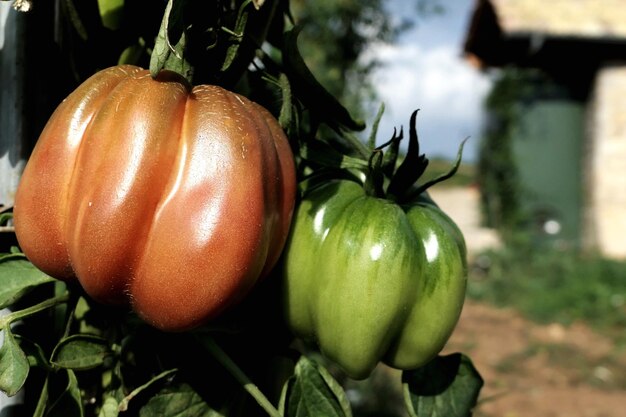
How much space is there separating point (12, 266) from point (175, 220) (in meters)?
0.17

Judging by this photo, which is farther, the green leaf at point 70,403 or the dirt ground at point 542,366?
the dirt ground at point 542,366

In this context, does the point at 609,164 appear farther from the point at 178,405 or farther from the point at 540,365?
the point at 178,405

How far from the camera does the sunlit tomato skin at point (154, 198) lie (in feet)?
1.36

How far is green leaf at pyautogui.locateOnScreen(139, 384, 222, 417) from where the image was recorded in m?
0.51

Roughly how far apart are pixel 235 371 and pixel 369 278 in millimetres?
115

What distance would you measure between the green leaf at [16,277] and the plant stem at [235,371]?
0.12m

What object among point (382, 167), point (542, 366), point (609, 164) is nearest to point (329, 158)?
point (382, 167)

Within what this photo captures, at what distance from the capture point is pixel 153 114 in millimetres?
422

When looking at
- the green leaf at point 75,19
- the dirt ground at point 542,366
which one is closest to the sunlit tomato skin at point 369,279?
the green leaf at point 75,19

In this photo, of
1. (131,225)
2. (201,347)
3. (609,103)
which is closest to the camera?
(131,225)

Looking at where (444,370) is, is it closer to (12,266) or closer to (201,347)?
(201,347)

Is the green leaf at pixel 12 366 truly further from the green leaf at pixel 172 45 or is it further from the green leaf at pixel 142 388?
the green leaf at pixel 172 45

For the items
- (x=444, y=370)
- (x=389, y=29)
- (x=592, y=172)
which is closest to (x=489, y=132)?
(x=592, y=172)

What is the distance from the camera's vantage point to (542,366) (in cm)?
445
